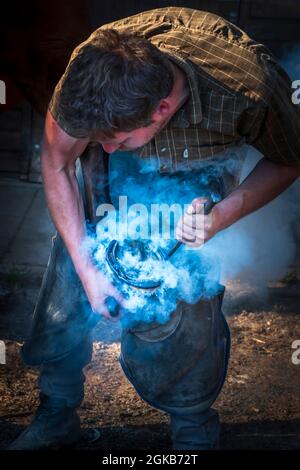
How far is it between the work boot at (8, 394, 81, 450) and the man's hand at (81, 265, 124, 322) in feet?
1.82

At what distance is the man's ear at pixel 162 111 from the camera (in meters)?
2.71

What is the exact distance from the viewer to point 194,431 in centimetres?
304

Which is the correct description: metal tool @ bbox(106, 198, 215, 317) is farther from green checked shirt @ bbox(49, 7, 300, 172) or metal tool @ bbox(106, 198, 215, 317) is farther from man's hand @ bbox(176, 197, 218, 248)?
green checked shirt @ bbox(49, 7, 300, 172)

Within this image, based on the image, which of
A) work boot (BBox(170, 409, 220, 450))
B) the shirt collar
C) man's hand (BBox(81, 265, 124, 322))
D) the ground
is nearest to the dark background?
the ground

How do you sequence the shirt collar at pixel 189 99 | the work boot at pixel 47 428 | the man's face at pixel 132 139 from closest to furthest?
the man's face at pixel 132 139 → the shirt collar at pixel 189 99 → the work boot at pixel 47 428

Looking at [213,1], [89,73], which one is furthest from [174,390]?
[213,1]

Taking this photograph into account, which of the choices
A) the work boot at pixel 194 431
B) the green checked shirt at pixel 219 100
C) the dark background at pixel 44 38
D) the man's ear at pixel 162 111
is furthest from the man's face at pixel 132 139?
the dark background at pixel 44 38

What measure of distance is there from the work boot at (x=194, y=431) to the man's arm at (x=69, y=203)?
1.73 ft

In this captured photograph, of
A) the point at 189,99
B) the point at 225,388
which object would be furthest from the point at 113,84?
the point at 225,388

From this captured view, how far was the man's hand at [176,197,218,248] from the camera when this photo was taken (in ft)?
9.22

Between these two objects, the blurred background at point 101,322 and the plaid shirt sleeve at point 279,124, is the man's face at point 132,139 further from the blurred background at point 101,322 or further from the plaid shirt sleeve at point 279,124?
the blurred background at point 101,322

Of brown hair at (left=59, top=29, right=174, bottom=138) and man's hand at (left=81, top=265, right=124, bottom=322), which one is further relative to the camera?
man's hand at (left=81, top=265, right=124, bottom=322)

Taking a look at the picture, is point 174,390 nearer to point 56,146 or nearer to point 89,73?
point 56,146
